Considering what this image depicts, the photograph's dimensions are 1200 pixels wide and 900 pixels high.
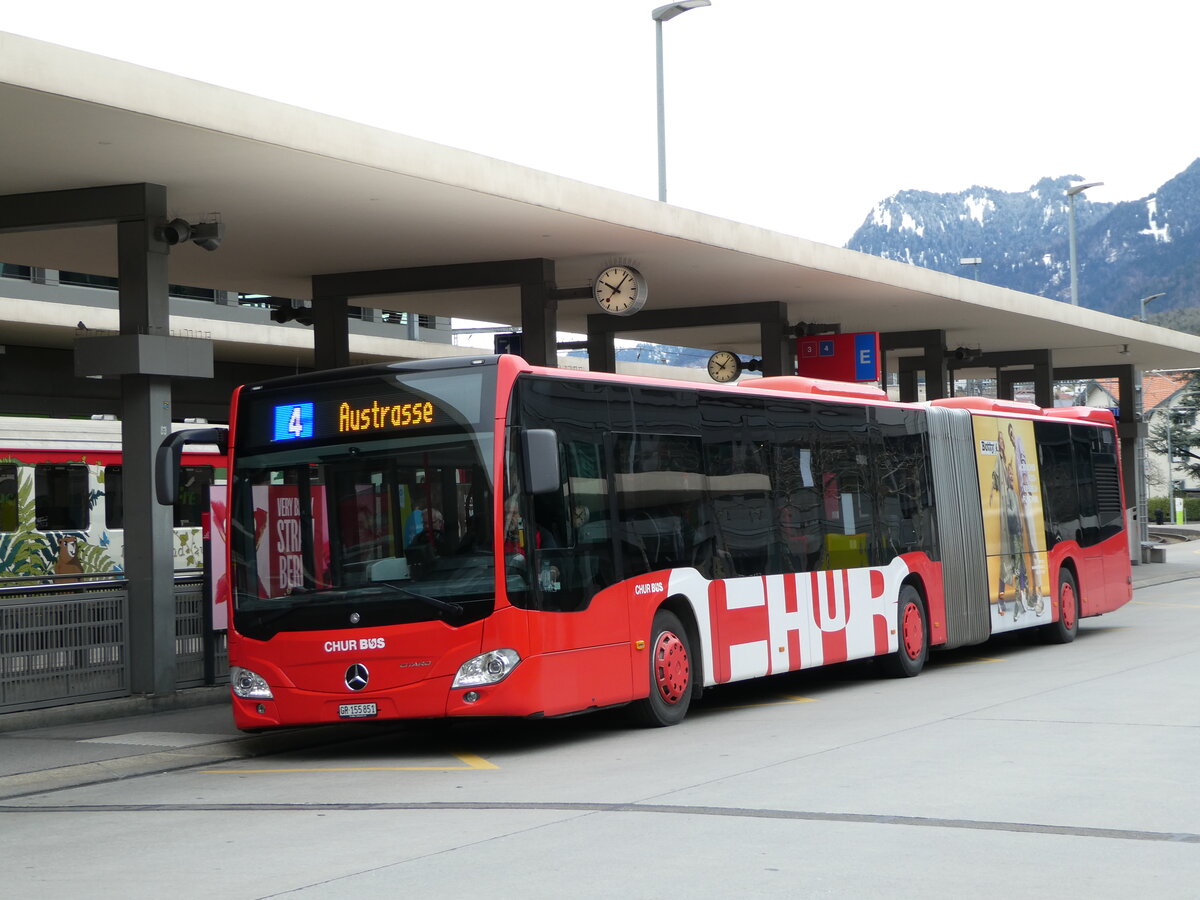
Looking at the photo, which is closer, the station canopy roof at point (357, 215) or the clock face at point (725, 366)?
the station canopy roof at point (357, 215)

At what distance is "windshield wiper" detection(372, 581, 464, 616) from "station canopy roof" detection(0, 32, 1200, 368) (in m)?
4.44

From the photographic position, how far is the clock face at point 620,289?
21531 millimetres

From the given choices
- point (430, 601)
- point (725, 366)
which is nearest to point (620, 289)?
point (430, 601)

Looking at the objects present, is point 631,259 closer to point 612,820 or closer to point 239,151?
point 239,151

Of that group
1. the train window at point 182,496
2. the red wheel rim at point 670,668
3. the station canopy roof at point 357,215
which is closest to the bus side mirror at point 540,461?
the red wheel rim at point 670,668

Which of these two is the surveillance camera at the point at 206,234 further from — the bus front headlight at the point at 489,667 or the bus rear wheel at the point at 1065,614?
the bus rear wheel at the point at 1065,614

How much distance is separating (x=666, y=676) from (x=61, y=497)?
15966mm

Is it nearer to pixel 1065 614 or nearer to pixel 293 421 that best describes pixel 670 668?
pixel 293 421

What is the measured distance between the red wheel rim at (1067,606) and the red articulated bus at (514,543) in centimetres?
679

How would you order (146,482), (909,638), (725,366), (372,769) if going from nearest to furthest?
(372,769)
(146,482)
(909,638)
(725,366)

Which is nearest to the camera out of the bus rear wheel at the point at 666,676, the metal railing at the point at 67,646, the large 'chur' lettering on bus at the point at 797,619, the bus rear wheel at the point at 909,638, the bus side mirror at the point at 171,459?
the bus side mirror at the point at 171,459

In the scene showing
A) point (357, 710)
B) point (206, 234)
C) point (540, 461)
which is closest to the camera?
point (540, 461)

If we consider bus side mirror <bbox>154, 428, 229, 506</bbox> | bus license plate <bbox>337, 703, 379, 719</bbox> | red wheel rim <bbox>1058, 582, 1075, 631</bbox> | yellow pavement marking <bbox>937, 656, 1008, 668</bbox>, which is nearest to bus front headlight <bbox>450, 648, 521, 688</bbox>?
bus license plate <bbox>337, 703, 379, 719</bbox>

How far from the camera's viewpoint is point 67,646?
14.8 meters
